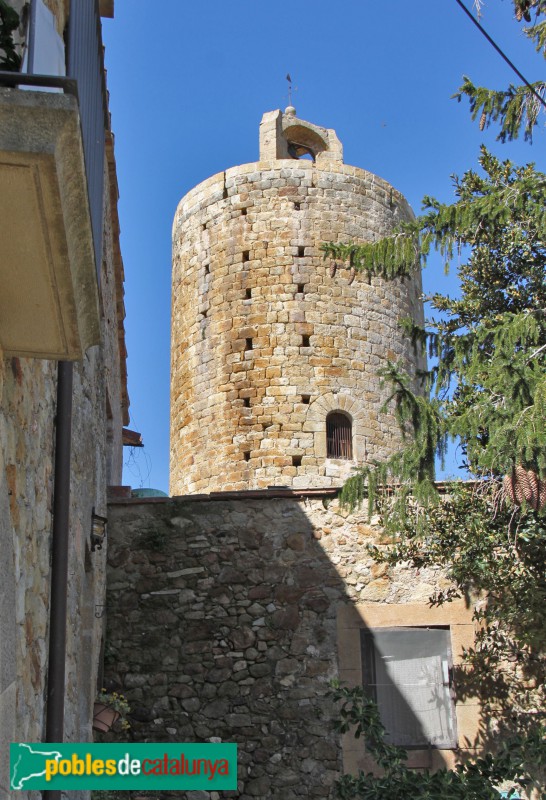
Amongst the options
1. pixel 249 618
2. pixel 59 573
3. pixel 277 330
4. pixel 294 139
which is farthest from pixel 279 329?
pixel 59 573

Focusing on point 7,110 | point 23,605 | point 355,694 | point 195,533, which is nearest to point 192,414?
A: point 195,533

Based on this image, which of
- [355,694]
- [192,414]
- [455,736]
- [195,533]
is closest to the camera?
[355,694]

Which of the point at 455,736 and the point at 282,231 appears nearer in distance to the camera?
the point at 455,736

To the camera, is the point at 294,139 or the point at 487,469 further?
the point at 294,139

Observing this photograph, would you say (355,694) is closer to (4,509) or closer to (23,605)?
(23,605)

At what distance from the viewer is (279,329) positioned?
14594mm

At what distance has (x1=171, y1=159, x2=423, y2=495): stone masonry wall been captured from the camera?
14250 millimetres

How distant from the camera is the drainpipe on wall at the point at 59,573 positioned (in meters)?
4.21

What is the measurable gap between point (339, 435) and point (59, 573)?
33.2ft

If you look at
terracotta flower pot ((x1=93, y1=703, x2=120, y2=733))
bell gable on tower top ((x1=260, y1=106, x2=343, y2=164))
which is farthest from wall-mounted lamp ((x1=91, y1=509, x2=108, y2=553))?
bell gable on tower top ((x1=260, y1=106, x2=343, y2=164))

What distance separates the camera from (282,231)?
15.1 m

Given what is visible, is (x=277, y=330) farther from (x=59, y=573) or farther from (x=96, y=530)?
(x=59, y=573)

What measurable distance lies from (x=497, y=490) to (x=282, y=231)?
24.7 ft

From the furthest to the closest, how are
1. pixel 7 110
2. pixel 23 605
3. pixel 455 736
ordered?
1. pixel 455 736
2. pixel 23 605
3. pixel 7 110
